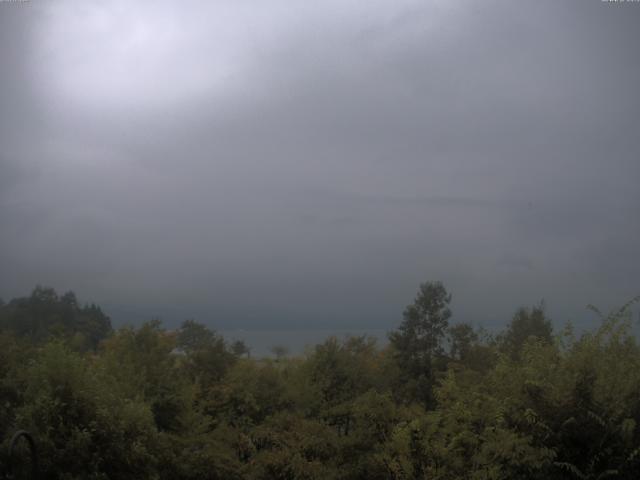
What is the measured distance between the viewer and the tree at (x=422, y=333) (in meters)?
31.9

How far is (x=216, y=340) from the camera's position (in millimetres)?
34531

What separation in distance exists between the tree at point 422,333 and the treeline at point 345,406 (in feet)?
0.26

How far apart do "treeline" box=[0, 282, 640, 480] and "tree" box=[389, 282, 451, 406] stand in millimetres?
80

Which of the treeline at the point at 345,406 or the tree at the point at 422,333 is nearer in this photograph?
the treeline at the point at 345,406

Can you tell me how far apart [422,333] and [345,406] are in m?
8.32

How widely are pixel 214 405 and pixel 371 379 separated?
7.99 meters

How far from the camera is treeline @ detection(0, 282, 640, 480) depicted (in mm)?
11547

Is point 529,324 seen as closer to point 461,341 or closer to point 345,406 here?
point 461,341

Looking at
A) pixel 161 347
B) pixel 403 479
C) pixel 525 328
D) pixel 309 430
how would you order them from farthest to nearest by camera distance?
pixel 525 328 → pixel 161 347 → pixel 309 430 → pixel 403 479

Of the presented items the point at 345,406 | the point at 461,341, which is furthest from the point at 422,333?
the point at 345,406

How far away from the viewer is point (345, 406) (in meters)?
26.2

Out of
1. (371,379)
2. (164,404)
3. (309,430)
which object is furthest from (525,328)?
(164,404)

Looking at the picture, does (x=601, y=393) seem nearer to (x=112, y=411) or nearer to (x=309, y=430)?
(x=112, y=411)

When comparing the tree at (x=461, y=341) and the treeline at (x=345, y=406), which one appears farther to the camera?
the tree at (x=461, y=341)
